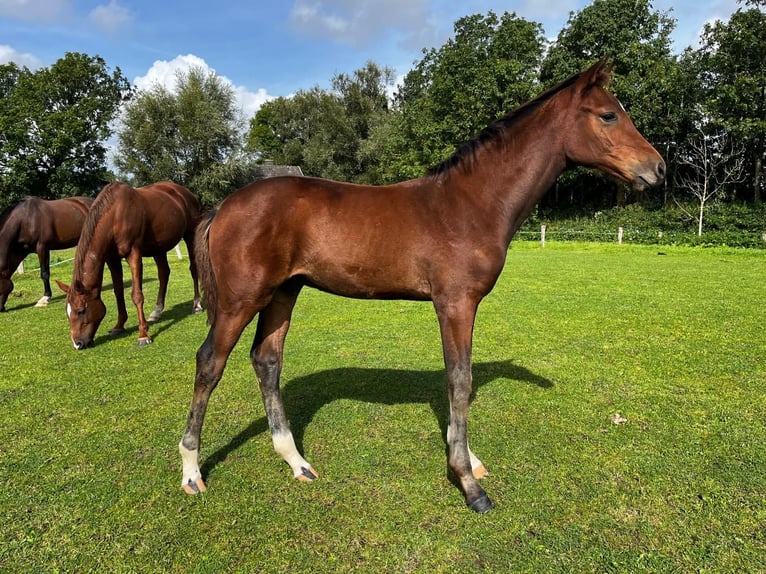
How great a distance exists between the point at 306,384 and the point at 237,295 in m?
2.27

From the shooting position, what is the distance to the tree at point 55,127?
3519 centimetres

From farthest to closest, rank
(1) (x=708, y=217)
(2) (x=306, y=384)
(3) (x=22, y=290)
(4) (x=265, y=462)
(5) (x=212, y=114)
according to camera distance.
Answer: (5) (x=212, y=114), (1) (x=708, y=217), (3) (x=22, y=290), (2) (x=306, y=384), (4) (x=265, y=462)

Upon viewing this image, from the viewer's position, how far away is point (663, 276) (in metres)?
11.9

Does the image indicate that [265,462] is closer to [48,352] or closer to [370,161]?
[48,352]

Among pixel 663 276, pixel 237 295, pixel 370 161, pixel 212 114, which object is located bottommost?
pixel 663 276

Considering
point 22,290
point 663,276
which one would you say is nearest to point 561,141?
point 663,276

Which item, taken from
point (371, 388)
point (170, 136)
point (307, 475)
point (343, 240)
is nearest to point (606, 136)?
point (343, 240)

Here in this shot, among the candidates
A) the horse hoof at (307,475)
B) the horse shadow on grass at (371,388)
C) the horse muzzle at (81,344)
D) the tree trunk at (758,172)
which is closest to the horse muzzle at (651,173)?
the horse shadow on grass at (371,388)

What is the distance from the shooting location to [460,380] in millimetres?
2922

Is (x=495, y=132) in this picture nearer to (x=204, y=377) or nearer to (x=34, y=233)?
(x=204, y=377)

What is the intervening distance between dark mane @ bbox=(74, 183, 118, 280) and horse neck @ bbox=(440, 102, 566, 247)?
19.9 ft

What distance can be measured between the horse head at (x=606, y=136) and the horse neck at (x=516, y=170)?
14 cm

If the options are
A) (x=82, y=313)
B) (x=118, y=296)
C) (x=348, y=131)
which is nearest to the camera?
(x=82, y=313)

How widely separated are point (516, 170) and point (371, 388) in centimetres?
284
